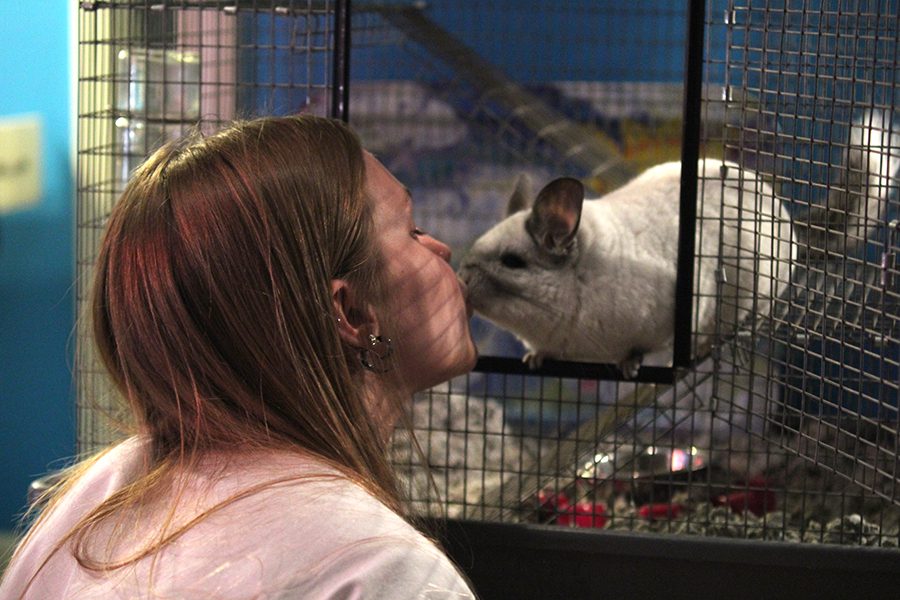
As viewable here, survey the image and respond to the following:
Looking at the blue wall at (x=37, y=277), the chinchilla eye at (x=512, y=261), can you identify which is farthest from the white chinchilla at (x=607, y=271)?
the blue wall at (x=37, y=277)

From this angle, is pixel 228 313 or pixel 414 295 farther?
pixel 414 295

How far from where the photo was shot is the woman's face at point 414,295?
3.18 feet

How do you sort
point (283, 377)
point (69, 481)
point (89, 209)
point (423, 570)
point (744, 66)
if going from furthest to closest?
point (89, 209) → point (744, 66) → point (69, 481) → point (283, 377) → point (423, 570)

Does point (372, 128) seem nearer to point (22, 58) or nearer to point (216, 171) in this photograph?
point (22, 58)

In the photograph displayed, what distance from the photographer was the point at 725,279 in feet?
5.41

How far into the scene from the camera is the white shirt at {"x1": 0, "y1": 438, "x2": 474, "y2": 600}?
2.26 feet

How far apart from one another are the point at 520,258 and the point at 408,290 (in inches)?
27.9

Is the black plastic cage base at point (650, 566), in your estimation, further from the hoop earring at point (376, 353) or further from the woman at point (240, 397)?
the woman at point (240, 397)

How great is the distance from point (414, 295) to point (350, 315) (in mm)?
100

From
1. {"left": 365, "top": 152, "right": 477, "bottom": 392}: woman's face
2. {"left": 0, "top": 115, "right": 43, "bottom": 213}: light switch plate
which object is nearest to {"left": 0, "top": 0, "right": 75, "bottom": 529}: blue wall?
{"left": 0, "top": 115, "right": 43, "bottom": 213}: light switch plate

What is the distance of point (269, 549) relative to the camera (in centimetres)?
70

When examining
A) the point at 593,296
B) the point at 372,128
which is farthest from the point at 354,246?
the point at 372,128

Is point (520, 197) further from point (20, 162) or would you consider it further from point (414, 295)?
point (20, 162)

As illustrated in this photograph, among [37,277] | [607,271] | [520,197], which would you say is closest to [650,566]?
[607,271]
